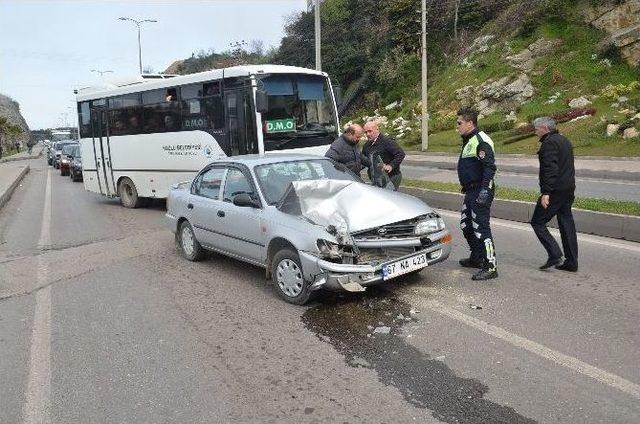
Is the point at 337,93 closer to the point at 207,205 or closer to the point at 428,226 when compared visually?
the point at 207,205

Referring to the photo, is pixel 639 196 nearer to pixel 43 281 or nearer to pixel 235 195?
pixel 235 195

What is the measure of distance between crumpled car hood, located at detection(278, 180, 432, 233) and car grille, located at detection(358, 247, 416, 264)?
9.1 inches

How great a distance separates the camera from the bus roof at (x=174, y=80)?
35.5ft

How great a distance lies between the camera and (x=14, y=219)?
526 inches

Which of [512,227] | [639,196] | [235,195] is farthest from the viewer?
[639,196]

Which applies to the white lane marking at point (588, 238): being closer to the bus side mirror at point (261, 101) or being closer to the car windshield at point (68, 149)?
the bus side mirror at point (261, 101)

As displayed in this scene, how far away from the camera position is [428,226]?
5848 mm

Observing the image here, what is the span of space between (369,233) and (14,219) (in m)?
11.0

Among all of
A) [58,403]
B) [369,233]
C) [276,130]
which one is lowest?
[58,403]

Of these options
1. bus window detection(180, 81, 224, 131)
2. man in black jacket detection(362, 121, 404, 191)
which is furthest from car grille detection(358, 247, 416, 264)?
bus window detection(180, 81, 224, 131)

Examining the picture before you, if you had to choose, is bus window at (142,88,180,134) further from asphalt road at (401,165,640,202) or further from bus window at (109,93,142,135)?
asphalt road at (401,165,640,202)

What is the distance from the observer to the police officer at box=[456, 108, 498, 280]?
6.10 m

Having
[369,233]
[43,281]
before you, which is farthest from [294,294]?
[43,281]

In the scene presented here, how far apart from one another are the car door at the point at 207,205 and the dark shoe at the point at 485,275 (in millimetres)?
3068
